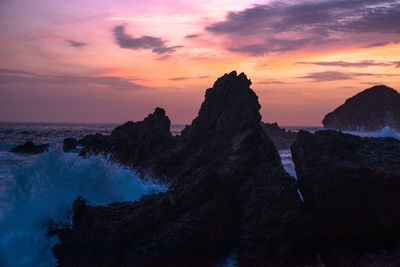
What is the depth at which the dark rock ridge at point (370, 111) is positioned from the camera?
137 meters

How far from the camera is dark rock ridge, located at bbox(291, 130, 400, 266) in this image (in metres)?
6.50

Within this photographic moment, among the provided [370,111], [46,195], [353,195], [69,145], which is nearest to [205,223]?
[353,195]

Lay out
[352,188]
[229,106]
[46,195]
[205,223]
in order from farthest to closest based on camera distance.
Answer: [229,106], [46,195], [205,223], [352,188]

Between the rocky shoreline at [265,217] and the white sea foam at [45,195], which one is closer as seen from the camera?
the rocky shoreline at [265,217]

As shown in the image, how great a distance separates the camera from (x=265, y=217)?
7.14 meters

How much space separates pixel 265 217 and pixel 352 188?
174 centimetres

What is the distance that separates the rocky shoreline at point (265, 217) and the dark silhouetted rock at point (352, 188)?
0.02m

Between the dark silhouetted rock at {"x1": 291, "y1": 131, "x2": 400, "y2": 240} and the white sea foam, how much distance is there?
510cm

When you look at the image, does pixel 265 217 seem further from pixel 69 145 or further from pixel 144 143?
pixel 69 145

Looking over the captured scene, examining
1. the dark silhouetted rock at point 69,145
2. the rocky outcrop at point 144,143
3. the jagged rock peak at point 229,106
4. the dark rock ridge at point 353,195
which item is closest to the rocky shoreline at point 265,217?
the dark rock ridge at point 353,195

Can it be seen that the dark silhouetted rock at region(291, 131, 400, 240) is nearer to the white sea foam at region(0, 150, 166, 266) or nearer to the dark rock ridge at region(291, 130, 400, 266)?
the dark rock ridge at region(291, 130, 400, 266)

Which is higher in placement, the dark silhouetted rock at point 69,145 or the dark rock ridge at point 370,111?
the dark rock ridge at point 370,111

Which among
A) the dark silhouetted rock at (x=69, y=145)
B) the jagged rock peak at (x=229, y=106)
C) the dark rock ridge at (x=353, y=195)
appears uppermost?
the jagged rock peak at (x=229, y=106)

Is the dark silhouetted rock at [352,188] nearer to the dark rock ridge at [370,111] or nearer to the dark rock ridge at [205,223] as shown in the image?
the dark rock ridge at [205,223]
